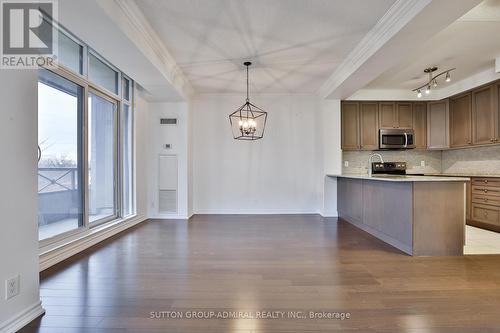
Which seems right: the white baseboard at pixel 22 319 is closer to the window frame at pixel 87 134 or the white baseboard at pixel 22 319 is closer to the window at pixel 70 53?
the window frame at pixel 87 134

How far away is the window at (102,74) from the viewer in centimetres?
378

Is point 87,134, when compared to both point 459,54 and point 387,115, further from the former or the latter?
point 387,115

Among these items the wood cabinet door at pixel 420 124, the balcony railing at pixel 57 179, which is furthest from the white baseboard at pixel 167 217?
the wood cabinet door at pixel 420 124

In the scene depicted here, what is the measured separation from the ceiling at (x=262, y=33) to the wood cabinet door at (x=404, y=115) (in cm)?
218

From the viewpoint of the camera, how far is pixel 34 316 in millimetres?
1841

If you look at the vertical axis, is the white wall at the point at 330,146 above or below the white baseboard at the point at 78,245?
above

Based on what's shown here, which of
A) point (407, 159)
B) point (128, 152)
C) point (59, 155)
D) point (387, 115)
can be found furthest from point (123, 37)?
point (407, 159)

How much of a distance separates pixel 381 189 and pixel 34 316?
4.16 meters

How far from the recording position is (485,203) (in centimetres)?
438

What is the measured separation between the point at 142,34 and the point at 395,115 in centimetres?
538

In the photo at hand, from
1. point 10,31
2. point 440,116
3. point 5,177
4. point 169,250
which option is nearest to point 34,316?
point 5,177

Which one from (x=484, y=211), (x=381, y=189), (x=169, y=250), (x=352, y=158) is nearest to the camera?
(x=169, y=250)

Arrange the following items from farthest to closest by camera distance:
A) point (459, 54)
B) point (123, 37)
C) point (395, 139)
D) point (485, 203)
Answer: point (395, 139)
point (485, 203)
point (459, 54)
point (123, 37)

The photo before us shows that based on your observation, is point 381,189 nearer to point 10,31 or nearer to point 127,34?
point 127,34
